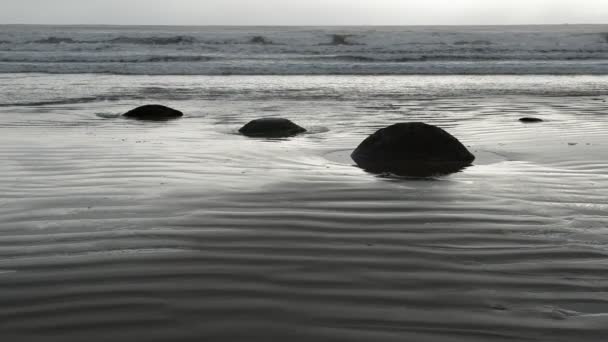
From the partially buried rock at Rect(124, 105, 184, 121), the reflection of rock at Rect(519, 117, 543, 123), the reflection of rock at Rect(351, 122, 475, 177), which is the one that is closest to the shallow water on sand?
the reflection of rock at Rect(351, 122, 475, 177)

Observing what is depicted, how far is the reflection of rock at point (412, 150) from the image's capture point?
5754 millimetres

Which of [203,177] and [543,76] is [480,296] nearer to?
[203,177]

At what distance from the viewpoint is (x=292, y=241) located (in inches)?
134

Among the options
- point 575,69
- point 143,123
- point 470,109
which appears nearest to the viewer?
point 143,123

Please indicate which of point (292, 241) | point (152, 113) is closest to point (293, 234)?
point (292, 241)

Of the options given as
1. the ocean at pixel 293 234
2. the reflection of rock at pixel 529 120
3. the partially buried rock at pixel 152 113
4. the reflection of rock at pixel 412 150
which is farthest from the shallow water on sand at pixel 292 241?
the partially buried rock at pixel 152 113

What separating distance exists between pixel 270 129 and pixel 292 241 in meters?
4.64

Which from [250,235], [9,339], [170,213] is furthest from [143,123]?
[9,339]

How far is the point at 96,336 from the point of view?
7.39ft

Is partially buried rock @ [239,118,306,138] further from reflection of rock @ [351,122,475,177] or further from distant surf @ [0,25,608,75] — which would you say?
distant surf @ [0,25,608,75]

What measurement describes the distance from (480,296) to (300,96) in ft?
38.6

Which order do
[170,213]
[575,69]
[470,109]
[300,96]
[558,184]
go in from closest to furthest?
[170,213]
[558,184]
[470,109]
[300,96]
[575,69]

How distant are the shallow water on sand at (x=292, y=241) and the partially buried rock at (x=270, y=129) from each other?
0.33 metres

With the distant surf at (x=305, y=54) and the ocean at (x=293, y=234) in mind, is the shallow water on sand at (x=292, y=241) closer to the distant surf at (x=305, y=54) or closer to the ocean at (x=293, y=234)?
the ocean at (x=293, y=234)
